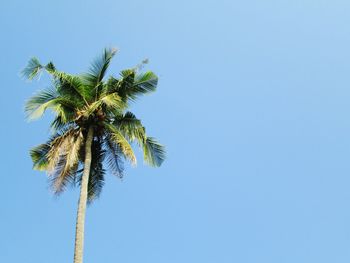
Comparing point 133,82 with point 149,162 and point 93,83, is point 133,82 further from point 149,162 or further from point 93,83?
point 149,162

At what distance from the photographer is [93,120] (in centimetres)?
1927

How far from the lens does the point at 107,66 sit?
20656 mm

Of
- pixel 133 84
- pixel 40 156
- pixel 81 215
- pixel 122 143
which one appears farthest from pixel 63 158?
pixel 133 84

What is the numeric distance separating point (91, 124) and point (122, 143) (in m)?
1.62

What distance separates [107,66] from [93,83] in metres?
0.93

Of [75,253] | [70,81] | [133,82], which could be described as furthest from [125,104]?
[75,253]

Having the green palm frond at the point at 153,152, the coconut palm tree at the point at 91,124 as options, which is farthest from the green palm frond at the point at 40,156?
the green palm frond at the point at 153,152

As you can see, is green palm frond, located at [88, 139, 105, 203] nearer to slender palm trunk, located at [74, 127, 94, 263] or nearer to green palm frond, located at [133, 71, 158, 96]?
slender palm trunk, located at [74, 127, 94, 263]

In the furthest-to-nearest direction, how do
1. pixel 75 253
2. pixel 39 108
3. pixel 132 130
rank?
1. pixel 132 130
2. pixel 39 108
3. pixel 75 253

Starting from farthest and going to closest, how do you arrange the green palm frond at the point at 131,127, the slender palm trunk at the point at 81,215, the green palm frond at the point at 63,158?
1. the green palm frond at the point at 131,127
2. the green palm frond at the point at 63,158
3. the slender palm trunk at the point at 81,215

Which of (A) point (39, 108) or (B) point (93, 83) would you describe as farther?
(B) point (93, 83)

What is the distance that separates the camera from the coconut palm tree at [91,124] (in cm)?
1872

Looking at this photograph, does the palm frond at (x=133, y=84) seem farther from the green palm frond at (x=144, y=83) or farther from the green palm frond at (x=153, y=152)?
the green palm frond at (x=153, y=152)

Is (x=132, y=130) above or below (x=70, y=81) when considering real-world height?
below
